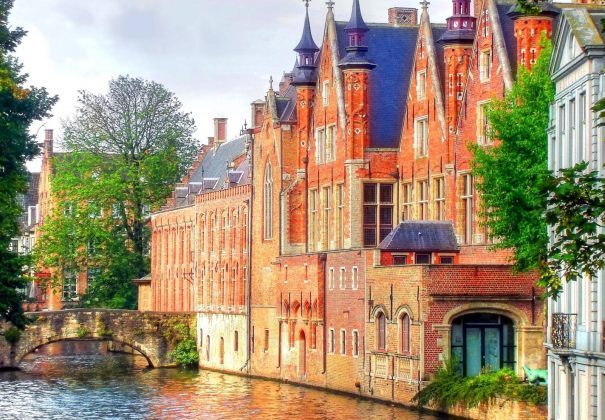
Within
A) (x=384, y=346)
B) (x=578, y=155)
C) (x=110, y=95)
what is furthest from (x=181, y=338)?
(x=578, y=155)

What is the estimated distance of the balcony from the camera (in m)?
33.0

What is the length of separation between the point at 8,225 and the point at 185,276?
4412cm

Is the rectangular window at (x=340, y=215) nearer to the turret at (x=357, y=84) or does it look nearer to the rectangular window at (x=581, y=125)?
the turret at (x=357, y=84)

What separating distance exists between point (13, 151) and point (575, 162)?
13729 millimetres

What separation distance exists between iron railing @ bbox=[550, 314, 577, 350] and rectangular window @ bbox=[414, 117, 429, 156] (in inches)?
911

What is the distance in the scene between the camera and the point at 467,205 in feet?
173


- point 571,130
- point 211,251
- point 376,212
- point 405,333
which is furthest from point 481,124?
point 211,251

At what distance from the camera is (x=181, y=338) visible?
244 feet

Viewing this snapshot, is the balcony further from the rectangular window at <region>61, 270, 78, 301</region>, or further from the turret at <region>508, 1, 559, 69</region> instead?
the rectangular window at <region>61, 270, 78, 301</region>

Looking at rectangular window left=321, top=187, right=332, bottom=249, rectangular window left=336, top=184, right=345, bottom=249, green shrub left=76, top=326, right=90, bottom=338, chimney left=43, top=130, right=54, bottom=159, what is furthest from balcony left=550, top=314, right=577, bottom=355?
chimney left=43, top=130, right=54, bottom=159

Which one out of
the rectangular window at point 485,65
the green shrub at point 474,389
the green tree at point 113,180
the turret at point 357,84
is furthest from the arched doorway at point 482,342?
the green tree at point 113,180

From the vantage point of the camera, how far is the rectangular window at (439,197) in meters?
54.9

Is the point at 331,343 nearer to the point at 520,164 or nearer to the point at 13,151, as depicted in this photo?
the point at 520,164

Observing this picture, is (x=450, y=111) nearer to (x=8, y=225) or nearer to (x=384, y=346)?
(x=384, y=346)
